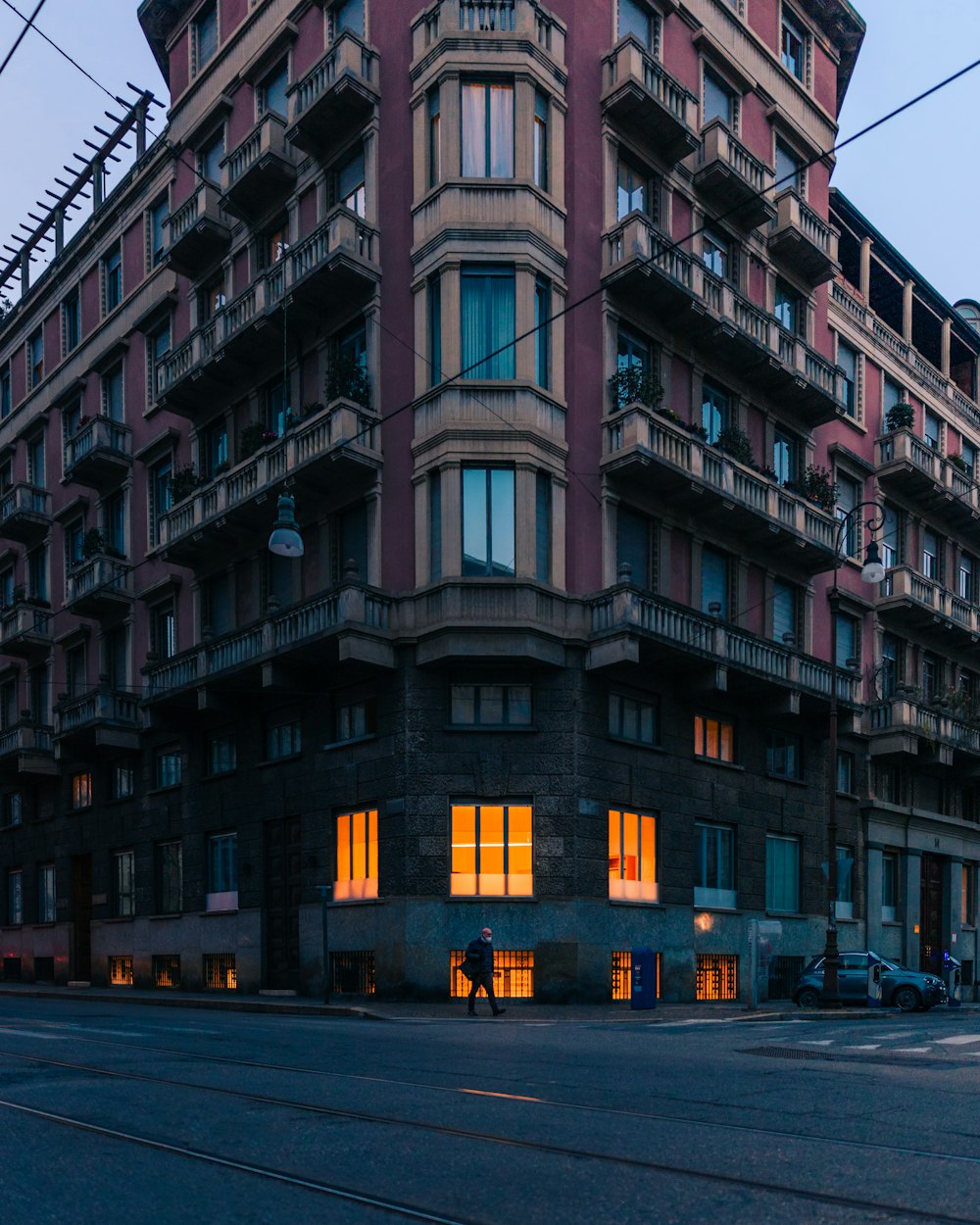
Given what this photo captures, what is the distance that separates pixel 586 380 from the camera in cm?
2719

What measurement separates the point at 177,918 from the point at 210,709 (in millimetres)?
5721

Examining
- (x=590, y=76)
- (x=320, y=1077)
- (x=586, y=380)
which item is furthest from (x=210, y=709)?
(x=320, y=1077)

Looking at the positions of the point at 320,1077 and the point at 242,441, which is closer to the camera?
the point at 320,1077

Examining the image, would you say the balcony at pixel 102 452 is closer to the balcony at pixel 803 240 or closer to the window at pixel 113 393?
the window at pixel 113 393

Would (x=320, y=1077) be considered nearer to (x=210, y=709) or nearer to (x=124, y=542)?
(x=210, y=709)

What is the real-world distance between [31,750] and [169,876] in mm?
8824

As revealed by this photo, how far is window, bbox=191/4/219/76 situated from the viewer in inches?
1368

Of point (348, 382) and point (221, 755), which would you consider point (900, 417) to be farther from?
point (221, 755)

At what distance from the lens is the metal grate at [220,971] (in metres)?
30.0

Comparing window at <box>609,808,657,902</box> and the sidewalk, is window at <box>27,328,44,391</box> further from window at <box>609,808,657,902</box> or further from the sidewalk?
window at <box>609,808,657,902</box>

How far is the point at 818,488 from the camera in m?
33.4

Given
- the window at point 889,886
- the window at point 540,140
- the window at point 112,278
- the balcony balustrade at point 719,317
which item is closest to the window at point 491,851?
the balcony balustrade at point 719,317

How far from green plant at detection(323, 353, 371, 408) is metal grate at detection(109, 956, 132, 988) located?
675 inches

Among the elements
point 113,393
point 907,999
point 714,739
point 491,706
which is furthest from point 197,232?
point 907,999
